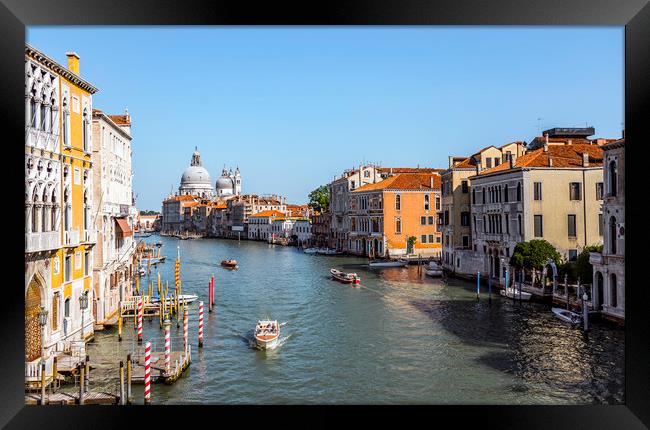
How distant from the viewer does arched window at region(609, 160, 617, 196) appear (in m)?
9.66

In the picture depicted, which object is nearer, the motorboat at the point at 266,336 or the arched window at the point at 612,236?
the motorboat at the point at 266,336

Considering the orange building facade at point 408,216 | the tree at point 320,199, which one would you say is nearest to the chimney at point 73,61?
the orange building facade at point 408,216

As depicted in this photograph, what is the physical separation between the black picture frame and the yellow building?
2297mm

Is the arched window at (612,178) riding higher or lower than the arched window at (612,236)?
higher

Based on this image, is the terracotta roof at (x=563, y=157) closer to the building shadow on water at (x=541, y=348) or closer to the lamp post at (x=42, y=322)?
the building shadow on water at (x=541, y=348)

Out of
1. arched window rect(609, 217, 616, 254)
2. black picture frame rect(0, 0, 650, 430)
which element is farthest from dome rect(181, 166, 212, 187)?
black picture frame rect(0, 0, 650, 430)

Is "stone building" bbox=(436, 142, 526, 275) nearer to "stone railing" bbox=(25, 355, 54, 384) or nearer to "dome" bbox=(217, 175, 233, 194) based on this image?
"stone railing" bbox=(25, 355, 54, 384)

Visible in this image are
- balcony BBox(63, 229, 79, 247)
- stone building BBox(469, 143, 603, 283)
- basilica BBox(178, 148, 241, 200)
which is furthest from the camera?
basilica BBox(178, 148, 241, 200)

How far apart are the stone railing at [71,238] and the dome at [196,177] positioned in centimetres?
6679

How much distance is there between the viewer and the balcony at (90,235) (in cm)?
884

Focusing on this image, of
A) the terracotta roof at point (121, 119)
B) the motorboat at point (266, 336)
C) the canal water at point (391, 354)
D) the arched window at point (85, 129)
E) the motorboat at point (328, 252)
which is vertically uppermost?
the terracotta roof at point (121, 119)

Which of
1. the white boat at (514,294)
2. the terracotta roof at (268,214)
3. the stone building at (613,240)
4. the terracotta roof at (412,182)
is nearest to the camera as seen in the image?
the stone building at (613,240)

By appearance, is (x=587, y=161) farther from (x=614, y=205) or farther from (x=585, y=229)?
(x=614, y=205)

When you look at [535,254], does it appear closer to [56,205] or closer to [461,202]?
[461,202]
